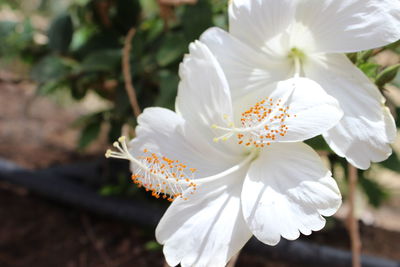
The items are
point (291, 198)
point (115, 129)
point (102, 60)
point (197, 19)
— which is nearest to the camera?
point (291, 198)

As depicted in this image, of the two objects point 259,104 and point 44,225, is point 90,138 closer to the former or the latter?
point 44,225

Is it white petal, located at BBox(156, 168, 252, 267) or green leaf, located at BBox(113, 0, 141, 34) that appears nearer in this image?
white petal, located at BBox(156, 168, 252, 267)

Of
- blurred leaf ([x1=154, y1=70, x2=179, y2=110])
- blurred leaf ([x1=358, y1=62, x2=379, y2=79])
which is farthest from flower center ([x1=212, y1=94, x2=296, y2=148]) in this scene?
blurred leaf ([x1=154, y1=70, x2=179, y2=110])

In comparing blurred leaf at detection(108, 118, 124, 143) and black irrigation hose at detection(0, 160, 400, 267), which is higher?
blurred leaf at detection(108, 118, 124, 143)

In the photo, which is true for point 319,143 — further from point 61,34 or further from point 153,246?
point 61,34

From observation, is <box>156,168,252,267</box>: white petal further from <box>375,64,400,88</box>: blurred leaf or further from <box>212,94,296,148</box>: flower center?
<box>375,64,400,88</box>: blurred leaf

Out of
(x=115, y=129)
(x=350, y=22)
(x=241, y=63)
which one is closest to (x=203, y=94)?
(x=241, y=63)
